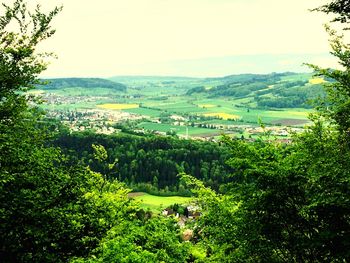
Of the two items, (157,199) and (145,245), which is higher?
(145,245)

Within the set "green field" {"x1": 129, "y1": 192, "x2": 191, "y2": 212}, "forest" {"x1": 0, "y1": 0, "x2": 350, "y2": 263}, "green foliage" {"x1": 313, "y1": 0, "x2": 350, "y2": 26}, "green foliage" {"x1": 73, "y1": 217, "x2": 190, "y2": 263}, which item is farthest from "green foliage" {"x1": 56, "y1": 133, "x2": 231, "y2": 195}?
"green foliage" {"x1": 313, "y1": 0, "x2": 350, "y2": 26}

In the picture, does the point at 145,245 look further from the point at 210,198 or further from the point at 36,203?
the point at 36,203

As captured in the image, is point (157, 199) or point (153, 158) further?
point (153, 158)

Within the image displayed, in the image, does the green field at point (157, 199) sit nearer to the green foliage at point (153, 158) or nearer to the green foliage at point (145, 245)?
the green foliage at point (153, 158)

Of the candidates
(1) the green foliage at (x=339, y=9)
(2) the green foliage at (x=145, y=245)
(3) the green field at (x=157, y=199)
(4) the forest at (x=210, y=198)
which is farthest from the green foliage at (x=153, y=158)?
(1) the green foliage at (x=339, y=9)

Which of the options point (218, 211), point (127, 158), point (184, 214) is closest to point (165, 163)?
point (127, 158)

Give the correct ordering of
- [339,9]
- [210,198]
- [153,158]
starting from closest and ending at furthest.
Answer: [339,9]
[210,198]
[153,158]

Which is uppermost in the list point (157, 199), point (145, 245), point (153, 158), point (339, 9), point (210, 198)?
point (339, 9)

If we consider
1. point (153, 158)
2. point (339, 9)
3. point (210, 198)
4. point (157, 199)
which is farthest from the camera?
point (153, 158)

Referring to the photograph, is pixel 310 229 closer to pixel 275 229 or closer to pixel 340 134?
pixel 275 229

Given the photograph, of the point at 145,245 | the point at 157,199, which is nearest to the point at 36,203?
the point at 145,245

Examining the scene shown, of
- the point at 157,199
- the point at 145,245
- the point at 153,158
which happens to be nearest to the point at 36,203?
the point at 145,245
